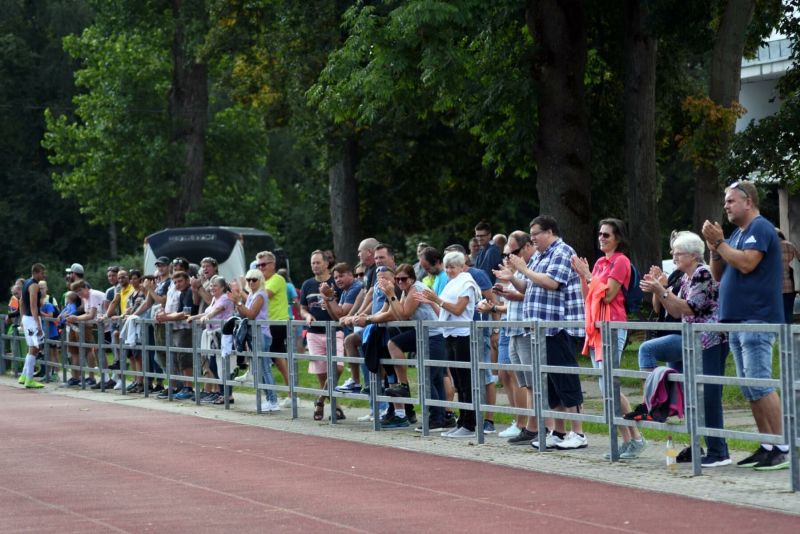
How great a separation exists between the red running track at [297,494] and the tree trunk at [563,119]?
10.8 m

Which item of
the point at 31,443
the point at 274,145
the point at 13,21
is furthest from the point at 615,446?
the point at 274,145

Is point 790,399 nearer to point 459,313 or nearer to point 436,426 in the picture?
point 459,313

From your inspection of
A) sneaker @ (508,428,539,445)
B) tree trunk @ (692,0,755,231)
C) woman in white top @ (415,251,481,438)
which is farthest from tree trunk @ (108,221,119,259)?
sneaker @ (508,428,539,445)

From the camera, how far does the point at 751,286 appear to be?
10672 millimetres

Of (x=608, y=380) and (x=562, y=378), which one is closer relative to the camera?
(x=608, y=380)

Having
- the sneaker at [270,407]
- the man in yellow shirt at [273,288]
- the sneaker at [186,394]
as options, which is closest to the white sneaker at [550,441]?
the sneaker at [270,407]

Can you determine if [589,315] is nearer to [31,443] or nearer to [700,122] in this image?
[31,443]

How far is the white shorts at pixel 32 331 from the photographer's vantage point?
88.6 ft

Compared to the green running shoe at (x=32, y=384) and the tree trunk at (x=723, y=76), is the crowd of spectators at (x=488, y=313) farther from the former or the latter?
the tree trunk at (x=723, y=76)

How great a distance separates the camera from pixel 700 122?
2891 cm

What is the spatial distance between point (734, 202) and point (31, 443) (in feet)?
26.4

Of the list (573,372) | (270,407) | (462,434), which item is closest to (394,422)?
(462,434)

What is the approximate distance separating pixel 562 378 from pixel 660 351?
1587 millimetres

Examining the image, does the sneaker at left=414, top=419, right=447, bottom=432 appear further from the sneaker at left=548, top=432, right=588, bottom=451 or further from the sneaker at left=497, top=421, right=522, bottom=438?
the sneaker at left=548, top=432, right=588, bottom=451
